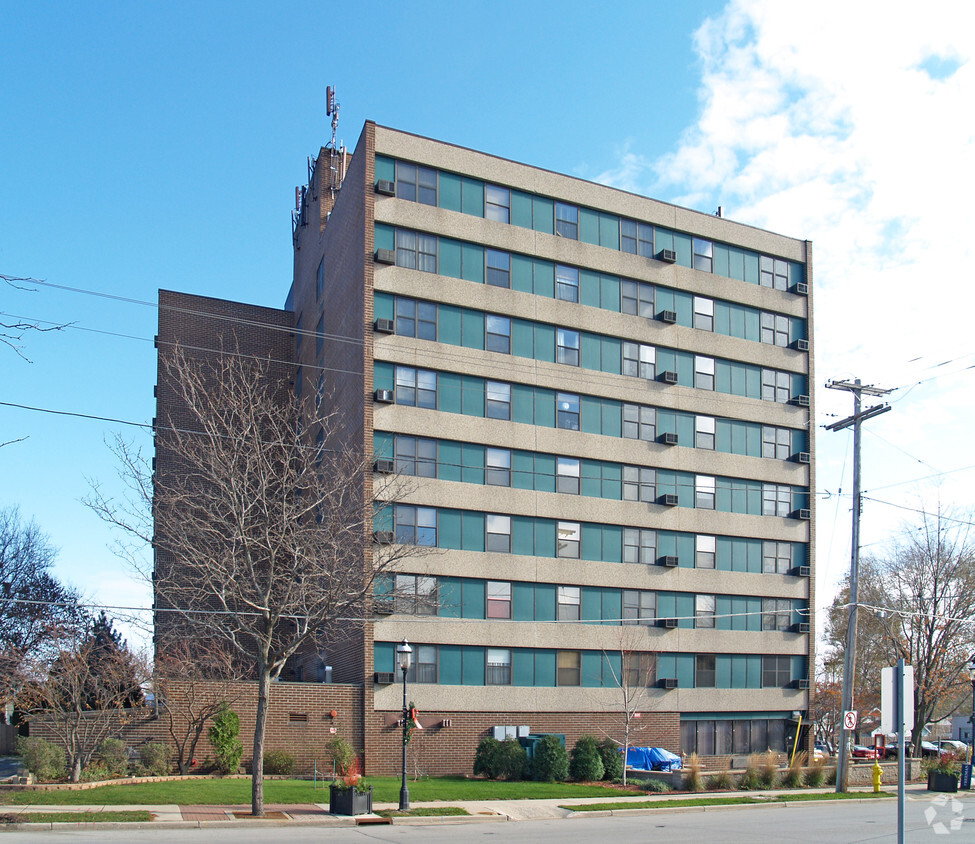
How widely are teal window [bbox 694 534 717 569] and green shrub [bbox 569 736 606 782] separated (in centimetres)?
1204

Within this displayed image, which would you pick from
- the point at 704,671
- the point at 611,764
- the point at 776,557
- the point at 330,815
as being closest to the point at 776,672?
the point at 704,671

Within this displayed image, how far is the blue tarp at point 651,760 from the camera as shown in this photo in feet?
128

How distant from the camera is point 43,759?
1071 inches

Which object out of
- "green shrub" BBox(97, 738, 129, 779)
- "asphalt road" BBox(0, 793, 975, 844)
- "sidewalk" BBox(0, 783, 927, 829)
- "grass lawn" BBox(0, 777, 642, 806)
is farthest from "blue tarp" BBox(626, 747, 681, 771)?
"green shrub" BBox(97, 738, 129, 779)

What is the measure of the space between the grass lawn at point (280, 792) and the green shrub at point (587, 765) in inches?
56.5

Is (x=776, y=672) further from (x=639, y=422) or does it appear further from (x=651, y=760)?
(x=639, y=422)

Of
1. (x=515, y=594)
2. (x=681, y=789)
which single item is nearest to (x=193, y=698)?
(x=515, y=594)

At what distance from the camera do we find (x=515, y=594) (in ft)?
131

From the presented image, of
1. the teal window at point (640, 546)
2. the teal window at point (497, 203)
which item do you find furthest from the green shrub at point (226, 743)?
the teal window at point (497, 203)

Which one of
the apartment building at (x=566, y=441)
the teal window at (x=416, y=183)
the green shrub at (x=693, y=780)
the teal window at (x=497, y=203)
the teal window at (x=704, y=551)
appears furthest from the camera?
the teal window at (x=704, y=551)

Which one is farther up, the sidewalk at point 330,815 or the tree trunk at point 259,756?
the tree trunk at point 259,756

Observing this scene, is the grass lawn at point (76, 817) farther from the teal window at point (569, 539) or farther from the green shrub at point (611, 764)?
the teal window at point (569, 539)

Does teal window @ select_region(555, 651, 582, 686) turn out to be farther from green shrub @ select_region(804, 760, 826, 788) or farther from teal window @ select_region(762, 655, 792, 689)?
teal window @ select_region(762, 655, 792, 689)

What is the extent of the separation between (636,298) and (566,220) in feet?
15.5
